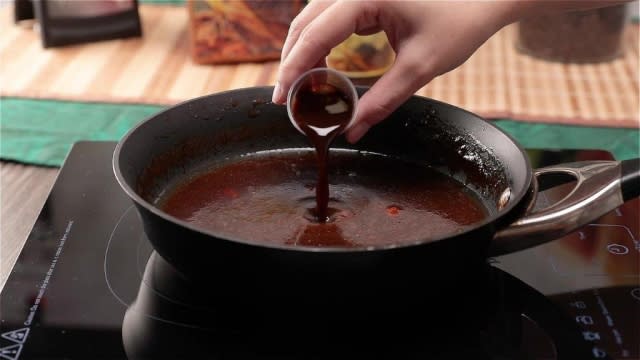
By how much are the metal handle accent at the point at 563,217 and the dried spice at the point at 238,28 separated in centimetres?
96

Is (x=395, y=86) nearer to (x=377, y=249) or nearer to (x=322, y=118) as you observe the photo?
(x=322, y=118)

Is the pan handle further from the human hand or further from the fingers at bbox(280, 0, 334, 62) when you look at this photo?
the fingers at bbox(280, 0, 334, 62)


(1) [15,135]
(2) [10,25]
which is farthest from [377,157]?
(2) [10,25]

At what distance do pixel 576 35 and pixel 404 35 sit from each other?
874 mm

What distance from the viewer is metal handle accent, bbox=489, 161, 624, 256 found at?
821 millimetres

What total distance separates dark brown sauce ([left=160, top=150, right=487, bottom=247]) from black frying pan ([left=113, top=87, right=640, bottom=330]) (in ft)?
0.14

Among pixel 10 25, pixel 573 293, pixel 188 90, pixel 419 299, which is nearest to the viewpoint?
pixel 419 299

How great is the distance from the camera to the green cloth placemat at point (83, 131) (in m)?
1.35

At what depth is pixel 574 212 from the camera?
0.82 metres

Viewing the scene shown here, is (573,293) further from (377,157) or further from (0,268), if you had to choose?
(0,268)

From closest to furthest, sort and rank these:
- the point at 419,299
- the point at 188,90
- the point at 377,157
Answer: the point at 419,299, the point at 377,157, the point at 188,90

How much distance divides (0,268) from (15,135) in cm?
46

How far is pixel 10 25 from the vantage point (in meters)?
1.90

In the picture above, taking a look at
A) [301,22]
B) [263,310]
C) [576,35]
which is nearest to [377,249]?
[263,310]
